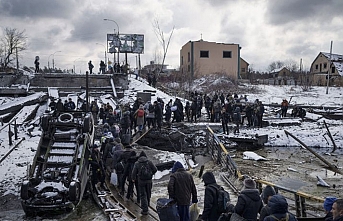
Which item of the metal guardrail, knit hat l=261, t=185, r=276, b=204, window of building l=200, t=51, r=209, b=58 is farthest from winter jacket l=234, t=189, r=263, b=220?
window of building l=200, t=51, r=209, b=58

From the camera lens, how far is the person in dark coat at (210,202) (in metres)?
5.84

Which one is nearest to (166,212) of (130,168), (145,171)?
(145,171)

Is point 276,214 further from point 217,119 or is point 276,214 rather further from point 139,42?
point 139,42

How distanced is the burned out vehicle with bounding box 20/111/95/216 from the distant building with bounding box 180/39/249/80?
151 ft

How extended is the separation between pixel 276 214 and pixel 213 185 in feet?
5.31

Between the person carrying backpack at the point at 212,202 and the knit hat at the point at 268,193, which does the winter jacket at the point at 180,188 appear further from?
the knit hat at the point at 268,193

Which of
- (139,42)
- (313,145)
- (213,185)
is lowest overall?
(313,145)

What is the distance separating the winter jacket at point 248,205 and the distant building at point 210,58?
51391 mm

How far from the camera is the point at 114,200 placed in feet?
30.8

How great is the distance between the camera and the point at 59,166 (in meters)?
9.57

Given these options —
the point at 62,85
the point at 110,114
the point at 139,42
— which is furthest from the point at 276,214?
the point at 139,42

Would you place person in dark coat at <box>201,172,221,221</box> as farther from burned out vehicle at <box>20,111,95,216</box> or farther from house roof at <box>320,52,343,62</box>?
house roof at <box>320,52,343,62</box>

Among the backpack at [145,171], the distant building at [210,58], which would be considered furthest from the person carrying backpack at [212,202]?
the distant building at [210,58]

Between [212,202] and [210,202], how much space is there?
4cm
